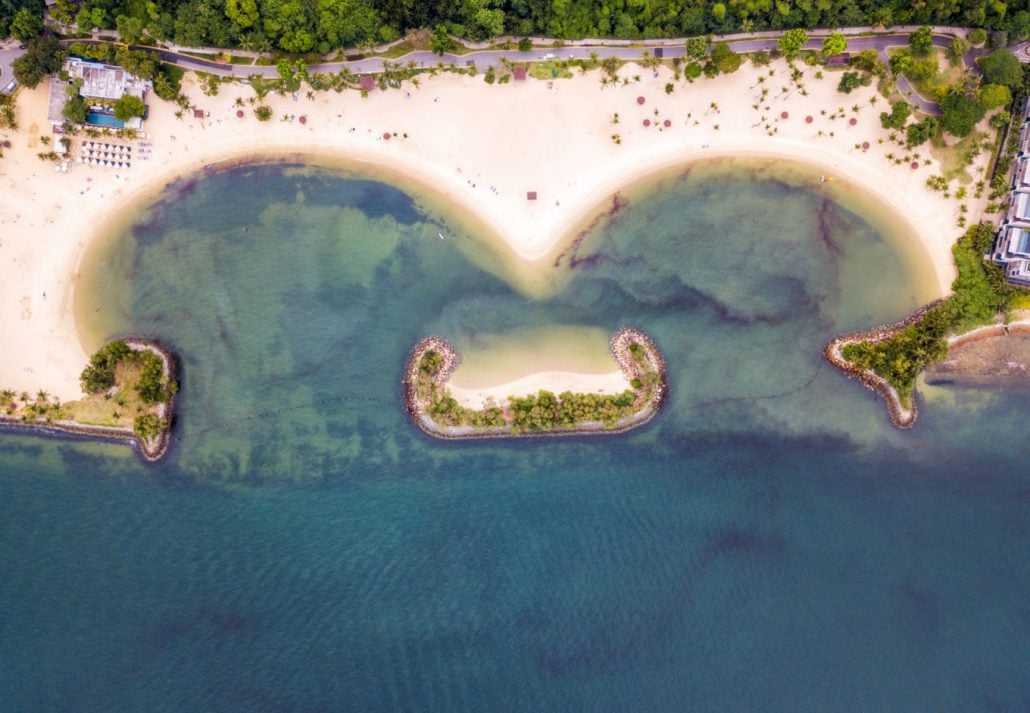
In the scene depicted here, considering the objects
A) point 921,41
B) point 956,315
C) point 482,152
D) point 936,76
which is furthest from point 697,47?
point 956,315

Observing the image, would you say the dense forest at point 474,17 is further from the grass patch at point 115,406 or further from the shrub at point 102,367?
the grass patch at point 115,406

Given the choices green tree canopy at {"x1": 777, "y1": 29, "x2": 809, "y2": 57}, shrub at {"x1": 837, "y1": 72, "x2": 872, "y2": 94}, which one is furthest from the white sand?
shrub at {"x1": 837, "y1": 72, "x2": 872, "y2": 94}

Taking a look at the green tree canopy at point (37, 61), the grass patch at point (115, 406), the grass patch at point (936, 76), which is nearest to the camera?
the green tree canopy at point (37, 61)

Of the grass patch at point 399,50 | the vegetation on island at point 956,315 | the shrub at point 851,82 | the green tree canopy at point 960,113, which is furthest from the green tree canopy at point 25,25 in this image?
the green tree canopy at point 960,113

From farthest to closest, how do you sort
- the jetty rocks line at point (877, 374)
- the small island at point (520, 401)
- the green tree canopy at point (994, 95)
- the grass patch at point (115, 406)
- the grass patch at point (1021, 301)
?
the grass patch at point (115, 406) < the jetty rocks line at point (877, 374) < the small island at point (520, 401) < the grass patch at point (1021, 301) < the green tree canopy at point (994, 95)

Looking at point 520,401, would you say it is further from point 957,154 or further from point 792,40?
point 957,154

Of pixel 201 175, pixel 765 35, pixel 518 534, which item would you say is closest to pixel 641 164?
pixel 765 35
